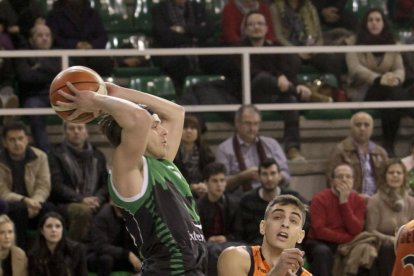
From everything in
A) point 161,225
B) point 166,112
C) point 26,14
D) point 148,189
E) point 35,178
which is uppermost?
point 26,14

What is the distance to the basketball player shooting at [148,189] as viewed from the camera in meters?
6.07

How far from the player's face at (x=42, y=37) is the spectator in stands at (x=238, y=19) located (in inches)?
72.9

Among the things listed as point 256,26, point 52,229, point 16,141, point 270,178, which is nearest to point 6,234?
point 52,229

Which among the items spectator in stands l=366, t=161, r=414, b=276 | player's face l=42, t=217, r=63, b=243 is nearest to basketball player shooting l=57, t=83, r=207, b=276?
player's face l=42, t=217, r=63, b=243

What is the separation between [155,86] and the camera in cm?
1212

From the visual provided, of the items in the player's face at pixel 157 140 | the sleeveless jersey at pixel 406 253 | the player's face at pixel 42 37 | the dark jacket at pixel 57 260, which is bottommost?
the dark jacket at pixel 57 260

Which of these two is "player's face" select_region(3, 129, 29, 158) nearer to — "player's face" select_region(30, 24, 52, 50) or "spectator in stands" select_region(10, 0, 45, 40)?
"player's face" select_region(30, 24, 52, 50)

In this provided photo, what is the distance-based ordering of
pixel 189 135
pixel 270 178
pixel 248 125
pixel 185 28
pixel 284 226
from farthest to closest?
pixel 185 28 → pixel 248 125 → pixel 189 135 → pixel 270 178 → pixel 284 226

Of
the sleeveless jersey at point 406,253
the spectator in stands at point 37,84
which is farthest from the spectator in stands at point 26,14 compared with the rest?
the sleeveless jersey at point 406,253

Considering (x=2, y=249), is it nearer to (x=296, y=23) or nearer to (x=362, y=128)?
(x=362, y=128)

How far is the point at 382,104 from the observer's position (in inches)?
490

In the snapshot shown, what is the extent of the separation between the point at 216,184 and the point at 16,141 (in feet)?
6.06

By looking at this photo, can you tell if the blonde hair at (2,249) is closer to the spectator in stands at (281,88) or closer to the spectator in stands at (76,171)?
the spectator in stands at (76,171)

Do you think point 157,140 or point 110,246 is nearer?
point 157,140
